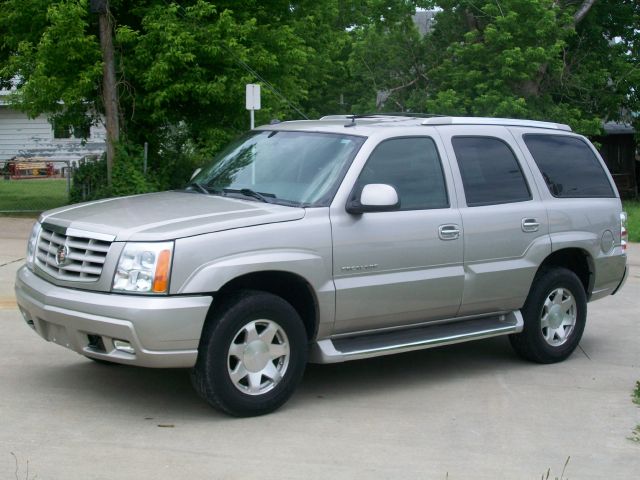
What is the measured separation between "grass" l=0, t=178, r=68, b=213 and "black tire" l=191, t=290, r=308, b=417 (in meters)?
15.4

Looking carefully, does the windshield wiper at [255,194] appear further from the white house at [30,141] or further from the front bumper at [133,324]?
the white house at [30,141]

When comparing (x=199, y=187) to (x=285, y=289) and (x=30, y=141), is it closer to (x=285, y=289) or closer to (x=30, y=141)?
(x=285, y=289)

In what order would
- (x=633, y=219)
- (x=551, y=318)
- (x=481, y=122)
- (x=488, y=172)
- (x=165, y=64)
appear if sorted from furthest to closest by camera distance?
1. (x=633, y=219)
2. (x=165, y=64)
3. (x=551, y=318)
4. (x=481, y=122)
5. (x=488, y=172)

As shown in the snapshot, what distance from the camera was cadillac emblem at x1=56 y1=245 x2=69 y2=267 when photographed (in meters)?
6.38

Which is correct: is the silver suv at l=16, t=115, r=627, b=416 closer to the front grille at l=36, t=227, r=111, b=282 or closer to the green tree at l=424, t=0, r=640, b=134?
the front grille at l=36, t=227, r=111, b=282

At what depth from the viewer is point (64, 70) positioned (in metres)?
17.6

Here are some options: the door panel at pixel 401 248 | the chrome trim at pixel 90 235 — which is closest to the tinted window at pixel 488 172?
the door panel at pixel 401 248

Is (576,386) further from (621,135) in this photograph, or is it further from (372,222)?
(621,135)

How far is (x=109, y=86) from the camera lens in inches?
705

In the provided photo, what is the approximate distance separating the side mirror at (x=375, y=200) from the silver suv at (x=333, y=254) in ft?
0.04

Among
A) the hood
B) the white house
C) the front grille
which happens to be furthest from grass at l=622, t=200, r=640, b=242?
the white house

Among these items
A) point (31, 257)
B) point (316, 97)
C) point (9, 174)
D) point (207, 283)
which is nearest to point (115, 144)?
point (31, 257)

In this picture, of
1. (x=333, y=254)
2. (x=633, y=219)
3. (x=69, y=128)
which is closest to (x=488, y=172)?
(x=333, y=254)

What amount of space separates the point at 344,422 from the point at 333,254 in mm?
1098
